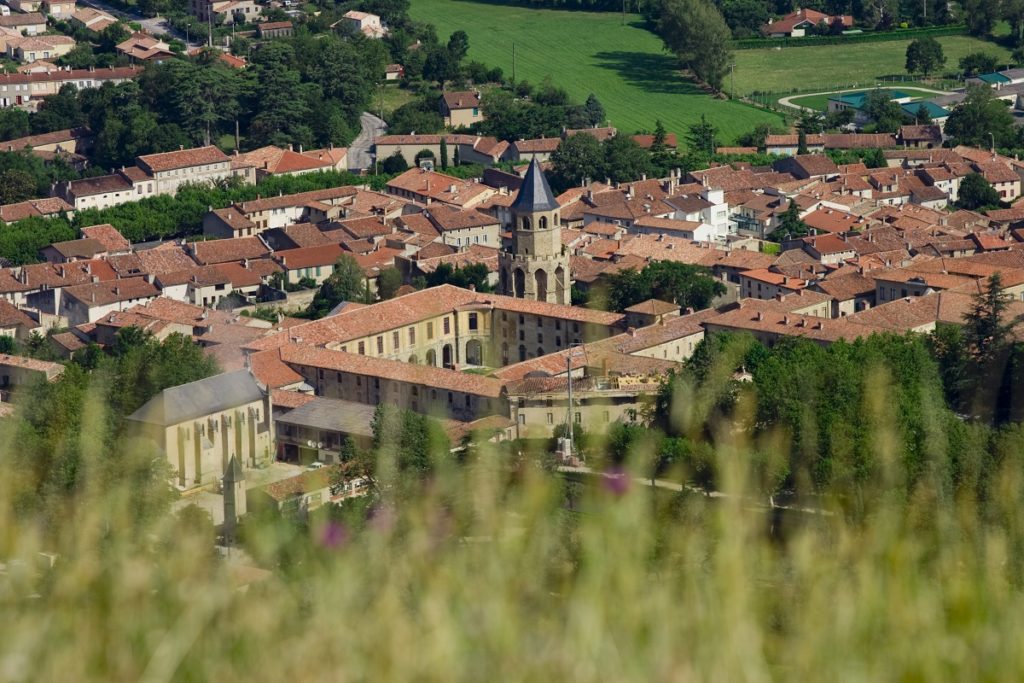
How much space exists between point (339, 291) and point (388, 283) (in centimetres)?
111

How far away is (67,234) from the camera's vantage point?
3309 cm

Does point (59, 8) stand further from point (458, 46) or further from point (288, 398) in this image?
point (288, 398)

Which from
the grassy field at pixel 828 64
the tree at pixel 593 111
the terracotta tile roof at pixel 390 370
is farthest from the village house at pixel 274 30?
the terracotta tile roof at pixel 390 370

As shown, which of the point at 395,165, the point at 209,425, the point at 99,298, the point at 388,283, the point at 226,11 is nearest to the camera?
the point at 209,425

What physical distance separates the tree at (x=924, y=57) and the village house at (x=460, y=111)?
38.2ft

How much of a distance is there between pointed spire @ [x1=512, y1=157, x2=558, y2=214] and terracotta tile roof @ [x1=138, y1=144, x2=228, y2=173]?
43.1ft

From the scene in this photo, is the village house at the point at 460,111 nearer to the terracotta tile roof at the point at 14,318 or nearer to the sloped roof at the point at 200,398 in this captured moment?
the terracotta tile roof at the point at 14,318

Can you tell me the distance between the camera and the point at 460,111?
42188 mm

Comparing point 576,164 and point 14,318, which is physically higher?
point 576,164

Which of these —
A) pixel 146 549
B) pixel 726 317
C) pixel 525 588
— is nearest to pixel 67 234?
pixel 726 317

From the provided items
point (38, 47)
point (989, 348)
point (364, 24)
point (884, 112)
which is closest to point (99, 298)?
point (989, 348)

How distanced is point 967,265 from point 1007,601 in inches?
886

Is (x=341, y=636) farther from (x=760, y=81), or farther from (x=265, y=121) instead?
(x=760, y=81)

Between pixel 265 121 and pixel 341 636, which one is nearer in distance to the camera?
pixel 341 636
